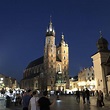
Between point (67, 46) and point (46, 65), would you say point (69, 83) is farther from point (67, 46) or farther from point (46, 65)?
point (67, 46)

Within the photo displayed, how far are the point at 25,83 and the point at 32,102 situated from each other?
142 m

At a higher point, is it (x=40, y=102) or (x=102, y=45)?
(x=102, y=45)

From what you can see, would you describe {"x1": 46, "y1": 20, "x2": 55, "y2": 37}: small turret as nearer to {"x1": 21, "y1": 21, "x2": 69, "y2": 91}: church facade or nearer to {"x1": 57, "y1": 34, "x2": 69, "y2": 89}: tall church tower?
{"x1": 21, "y1": 21, "x2": 69, "y2": 91}: church facade

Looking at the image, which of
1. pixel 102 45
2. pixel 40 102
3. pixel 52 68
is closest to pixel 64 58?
pixel 52 68

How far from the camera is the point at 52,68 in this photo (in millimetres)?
120062

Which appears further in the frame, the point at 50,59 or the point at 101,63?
the point at 50,59

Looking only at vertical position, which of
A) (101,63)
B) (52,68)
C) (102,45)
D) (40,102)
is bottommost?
(40,102)

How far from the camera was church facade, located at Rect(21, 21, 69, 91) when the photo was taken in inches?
4545

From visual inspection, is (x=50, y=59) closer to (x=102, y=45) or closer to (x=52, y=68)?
(x=52, y=68)

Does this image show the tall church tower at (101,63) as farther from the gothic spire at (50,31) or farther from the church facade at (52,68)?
the gothic spire at (50,31)

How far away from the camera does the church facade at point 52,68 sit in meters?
115

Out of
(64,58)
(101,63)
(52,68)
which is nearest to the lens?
(101,63)

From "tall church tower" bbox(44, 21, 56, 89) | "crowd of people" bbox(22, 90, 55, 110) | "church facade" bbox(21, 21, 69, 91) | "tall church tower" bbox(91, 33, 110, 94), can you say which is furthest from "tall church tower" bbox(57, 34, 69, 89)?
"crowd of people" bbox(22, 90, 55, 110)

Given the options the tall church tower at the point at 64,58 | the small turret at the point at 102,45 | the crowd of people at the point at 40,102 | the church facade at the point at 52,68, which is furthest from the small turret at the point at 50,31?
the crowd of people at the point at 40,102
